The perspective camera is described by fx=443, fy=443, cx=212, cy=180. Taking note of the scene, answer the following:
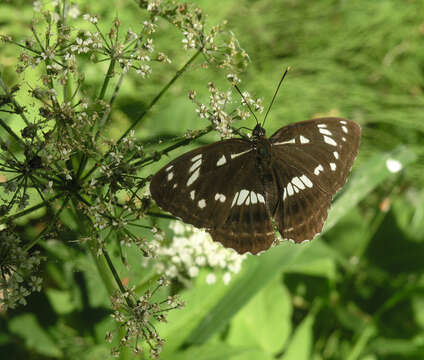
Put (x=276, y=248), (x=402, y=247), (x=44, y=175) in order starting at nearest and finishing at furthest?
(x=44, y=175) < (x=276, y=248) < (x=402, y=247)

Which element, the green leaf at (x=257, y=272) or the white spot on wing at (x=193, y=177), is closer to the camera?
the white spot on wing at (x=193, y=177)

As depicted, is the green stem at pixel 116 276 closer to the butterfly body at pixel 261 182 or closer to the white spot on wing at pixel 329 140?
the butterfly body at pixel 261 182

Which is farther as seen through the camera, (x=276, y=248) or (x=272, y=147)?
(x=276, y=248)

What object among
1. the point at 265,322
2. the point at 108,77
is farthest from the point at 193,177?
the point at 265,322

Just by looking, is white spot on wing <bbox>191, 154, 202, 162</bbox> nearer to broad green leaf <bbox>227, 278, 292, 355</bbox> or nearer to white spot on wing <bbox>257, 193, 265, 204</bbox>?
white spot on wing <bbox>257, 193, 265, 204</bbox>

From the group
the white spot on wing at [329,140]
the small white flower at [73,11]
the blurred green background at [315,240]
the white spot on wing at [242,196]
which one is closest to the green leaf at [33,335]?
the blurred green background at [315,240]

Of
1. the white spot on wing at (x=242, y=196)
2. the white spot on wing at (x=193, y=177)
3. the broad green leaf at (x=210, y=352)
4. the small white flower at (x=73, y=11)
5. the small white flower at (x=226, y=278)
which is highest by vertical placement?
the small white flower at (x=73, y=11)

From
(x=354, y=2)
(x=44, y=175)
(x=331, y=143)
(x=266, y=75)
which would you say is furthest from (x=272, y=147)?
(x=354, y=2)

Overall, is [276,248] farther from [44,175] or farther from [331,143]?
[44,175]
